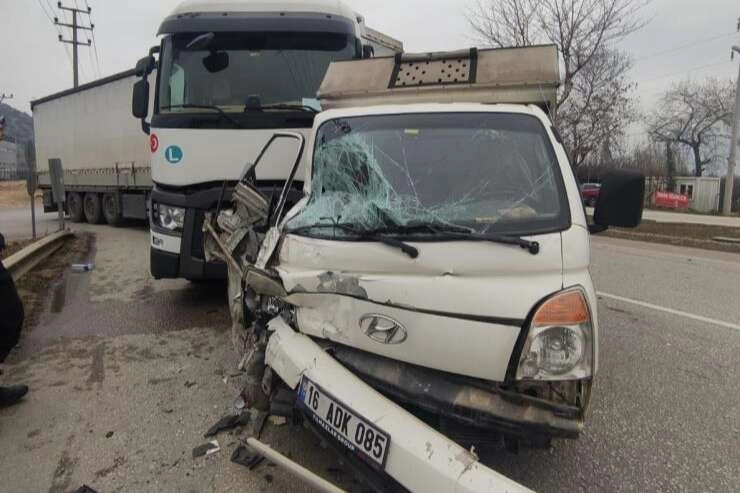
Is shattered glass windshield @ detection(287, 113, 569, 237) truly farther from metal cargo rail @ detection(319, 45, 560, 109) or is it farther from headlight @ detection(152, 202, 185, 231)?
headlight @ detection(152, 202, 185, 231)

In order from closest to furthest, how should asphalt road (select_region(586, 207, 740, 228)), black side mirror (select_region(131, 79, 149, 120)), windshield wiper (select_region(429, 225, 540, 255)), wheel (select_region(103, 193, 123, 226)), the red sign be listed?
windshield wiper (select_region(429, 225, 540, 255))
black side mirror (select_region(131, 79, 149, 120))
wheel (select_region(103, 193, 123, 226))
asphalt road (select_region(586, 207, 740, 228))
the red sign

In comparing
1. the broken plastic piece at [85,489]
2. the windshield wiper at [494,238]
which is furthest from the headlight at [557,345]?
the broken plastic piece at [85,489]

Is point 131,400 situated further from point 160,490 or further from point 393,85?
point 393,85

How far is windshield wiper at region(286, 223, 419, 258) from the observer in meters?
2.45

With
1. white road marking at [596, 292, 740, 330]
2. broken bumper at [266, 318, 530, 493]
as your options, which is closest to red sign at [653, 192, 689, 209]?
white road marking at [596, 292, 740, 330]

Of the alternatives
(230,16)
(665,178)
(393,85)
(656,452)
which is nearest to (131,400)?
(393,85)

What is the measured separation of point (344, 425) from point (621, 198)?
1929 millimetres

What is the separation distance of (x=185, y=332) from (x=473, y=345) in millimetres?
3935

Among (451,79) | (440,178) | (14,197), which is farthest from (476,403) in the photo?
(14,197)

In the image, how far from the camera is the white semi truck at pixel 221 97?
17.6 ft

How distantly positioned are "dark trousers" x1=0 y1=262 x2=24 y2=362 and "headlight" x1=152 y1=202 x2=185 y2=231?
1884 mm

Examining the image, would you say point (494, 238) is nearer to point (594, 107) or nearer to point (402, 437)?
point (402, 437)

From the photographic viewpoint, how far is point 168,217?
18.0 feet

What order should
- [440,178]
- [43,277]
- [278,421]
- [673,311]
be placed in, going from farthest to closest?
[43,277], [673,311], [278,421], [440,178]
